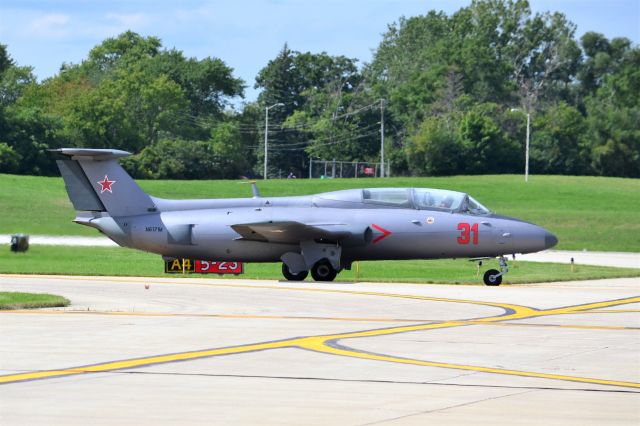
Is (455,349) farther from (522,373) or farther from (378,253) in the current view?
(378,253)

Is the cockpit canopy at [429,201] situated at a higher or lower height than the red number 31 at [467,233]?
higher

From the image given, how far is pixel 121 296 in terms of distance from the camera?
2405 cm

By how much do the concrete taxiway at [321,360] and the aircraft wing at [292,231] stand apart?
4.79 meters

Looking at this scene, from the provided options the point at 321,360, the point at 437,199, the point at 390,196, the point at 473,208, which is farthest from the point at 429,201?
the point at 321,360

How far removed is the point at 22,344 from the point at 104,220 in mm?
15481

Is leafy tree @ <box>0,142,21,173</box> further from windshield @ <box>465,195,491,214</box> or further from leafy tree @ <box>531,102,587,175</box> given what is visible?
windshield @ <box>465,195,491,214</box>

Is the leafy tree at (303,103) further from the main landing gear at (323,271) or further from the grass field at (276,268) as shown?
the main landing gear at (323,271)

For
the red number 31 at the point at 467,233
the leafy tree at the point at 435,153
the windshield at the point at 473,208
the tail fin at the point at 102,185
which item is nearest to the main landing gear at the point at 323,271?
the red number 31 at the point at 467,233

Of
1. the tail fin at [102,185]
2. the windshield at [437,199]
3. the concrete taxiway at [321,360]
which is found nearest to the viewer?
the concrete taxiway at [321,360]

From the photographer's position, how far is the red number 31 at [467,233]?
95.7 ft

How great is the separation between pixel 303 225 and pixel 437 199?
3.67m

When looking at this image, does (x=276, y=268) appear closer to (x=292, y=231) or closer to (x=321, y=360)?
(x=292, y=231)

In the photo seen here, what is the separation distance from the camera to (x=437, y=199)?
98.2 ft

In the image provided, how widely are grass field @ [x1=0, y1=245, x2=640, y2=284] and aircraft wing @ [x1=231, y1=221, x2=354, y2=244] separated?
8.90 ft
